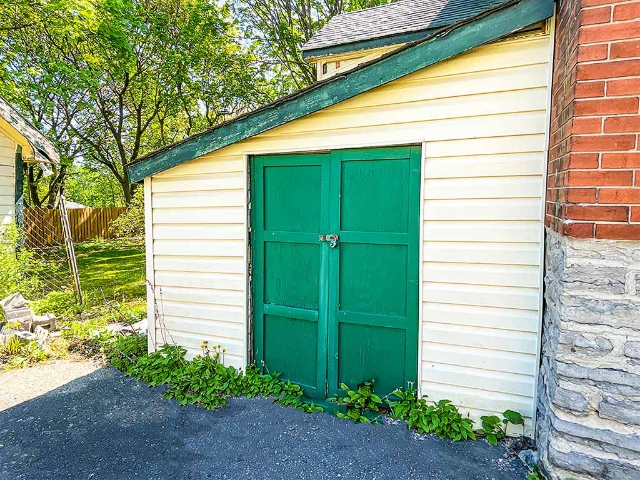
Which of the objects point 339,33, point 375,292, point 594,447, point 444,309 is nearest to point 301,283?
point 375,292

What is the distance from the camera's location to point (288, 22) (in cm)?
1309

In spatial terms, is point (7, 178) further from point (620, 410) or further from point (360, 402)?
point (620, 410)

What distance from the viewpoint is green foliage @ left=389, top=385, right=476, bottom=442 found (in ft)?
9.06

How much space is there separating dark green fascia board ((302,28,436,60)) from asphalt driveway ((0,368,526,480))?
14.4 feet

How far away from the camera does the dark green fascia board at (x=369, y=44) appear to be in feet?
16.3

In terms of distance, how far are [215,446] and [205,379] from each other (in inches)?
33.6

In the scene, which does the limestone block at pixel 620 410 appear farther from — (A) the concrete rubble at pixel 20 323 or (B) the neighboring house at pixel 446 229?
(A) the concrete rubble at pixel 20 323

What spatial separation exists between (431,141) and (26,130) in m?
6.17

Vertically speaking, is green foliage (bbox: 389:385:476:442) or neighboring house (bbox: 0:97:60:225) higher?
neighboring house (bbox: 0:97:60:225)

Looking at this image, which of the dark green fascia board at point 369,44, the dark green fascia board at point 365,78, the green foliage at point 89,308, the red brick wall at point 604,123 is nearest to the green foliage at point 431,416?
the red brick wall at point 604,123

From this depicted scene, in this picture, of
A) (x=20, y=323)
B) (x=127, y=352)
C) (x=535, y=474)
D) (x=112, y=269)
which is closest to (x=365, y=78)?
(x=535, y=474)

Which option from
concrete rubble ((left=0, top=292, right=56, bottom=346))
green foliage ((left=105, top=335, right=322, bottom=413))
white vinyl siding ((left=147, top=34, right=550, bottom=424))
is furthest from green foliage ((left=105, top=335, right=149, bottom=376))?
A: white vinyl siding ((left=147, top=34, right=550, bottom=424))

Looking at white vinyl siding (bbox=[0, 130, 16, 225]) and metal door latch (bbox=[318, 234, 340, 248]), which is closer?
metal door latch (bbox=[318, 234, 340, 248])

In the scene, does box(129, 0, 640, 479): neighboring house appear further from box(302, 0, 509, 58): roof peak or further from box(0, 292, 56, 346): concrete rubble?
box(302, 0, 509, 58): roof peak
